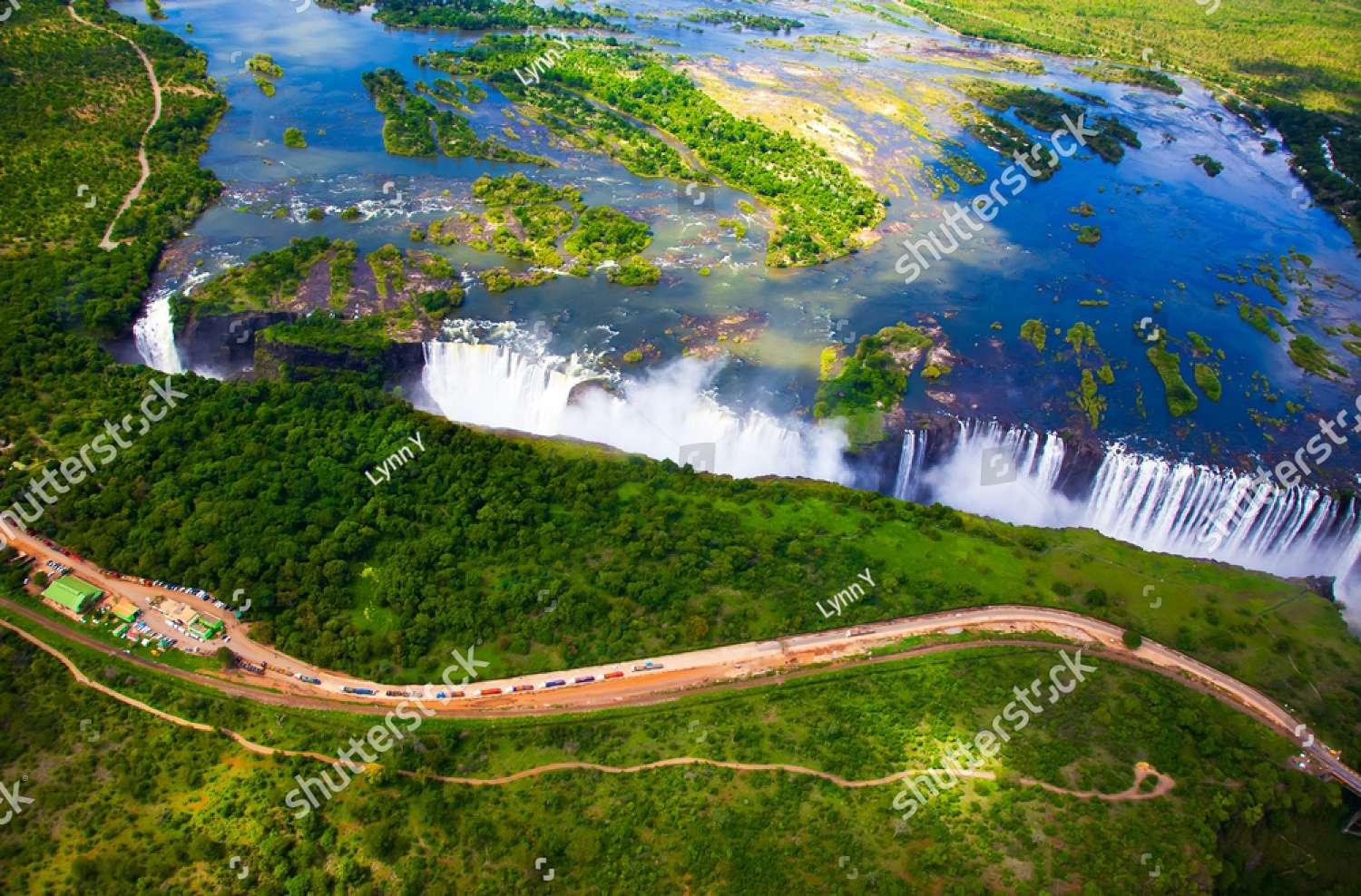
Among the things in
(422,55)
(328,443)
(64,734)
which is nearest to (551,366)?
(328,443)

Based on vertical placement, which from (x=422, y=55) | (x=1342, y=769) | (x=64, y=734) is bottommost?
(x=64, y=734)

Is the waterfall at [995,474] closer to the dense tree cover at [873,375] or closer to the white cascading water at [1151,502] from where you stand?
the white cascading water at [1151,502]

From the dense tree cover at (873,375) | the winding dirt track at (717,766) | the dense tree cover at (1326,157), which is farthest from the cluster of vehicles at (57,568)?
the dense tree cover at (1326,157)

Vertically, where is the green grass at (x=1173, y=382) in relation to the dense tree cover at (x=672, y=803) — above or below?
above

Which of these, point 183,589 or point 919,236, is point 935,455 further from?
point 183,589

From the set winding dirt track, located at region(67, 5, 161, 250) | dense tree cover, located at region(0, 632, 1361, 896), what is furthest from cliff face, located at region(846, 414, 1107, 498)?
winding dirt track, located at region(67, 5, 161, 250)

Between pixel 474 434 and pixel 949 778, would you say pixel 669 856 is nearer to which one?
pixel 949 778

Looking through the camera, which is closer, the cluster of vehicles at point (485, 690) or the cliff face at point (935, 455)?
the cluster of vehicles at point (485, 690)
